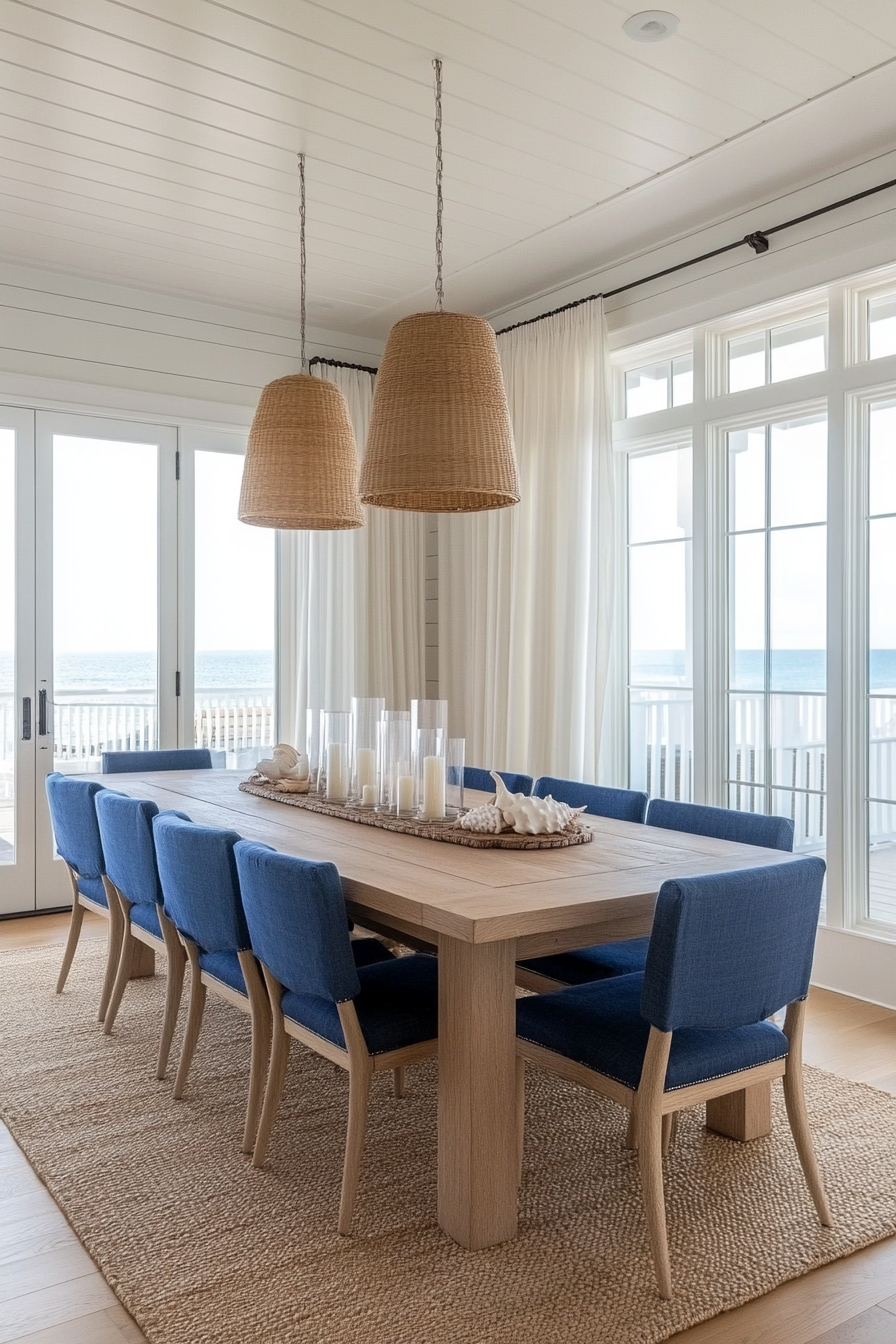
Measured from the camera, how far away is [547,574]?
5.00m

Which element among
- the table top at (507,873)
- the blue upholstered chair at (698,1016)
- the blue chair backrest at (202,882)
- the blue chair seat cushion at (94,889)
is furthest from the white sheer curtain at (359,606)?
the blue upholstered chair at (698,1016)

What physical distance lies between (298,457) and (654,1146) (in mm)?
2318

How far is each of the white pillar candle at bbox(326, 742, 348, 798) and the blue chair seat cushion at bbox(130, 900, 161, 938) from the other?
0.65 meters

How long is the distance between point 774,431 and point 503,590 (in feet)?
5.27

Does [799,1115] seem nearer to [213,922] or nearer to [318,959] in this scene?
[318,959]

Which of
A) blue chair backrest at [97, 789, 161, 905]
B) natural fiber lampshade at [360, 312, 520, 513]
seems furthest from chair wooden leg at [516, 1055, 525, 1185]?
natural fiber lampshade at [360, 312, 520, 513]

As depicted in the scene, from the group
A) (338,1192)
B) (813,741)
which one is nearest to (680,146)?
(813,741)

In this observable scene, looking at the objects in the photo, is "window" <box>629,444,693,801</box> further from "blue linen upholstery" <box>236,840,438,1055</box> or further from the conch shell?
"blue linen upholstery" <box>236,840,438,1055</box>

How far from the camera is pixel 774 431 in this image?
13.8 ft

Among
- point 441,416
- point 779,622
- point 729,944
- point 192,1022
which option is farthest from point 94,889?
point 779,622

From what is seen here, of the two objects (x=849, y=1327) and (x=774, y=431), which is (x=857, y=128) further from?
(x=849, y=1327)

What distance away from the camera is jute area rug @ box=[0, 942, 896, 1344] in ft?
6.25

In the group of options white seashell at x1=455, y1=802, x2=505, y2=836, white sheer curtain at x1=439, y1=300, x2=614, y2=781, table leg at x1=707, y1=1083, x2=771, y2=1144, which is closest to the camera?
table leg at x1=707, y1=1083, x2=771, y2=1144

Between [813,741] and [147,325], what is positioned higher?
[147,325]
